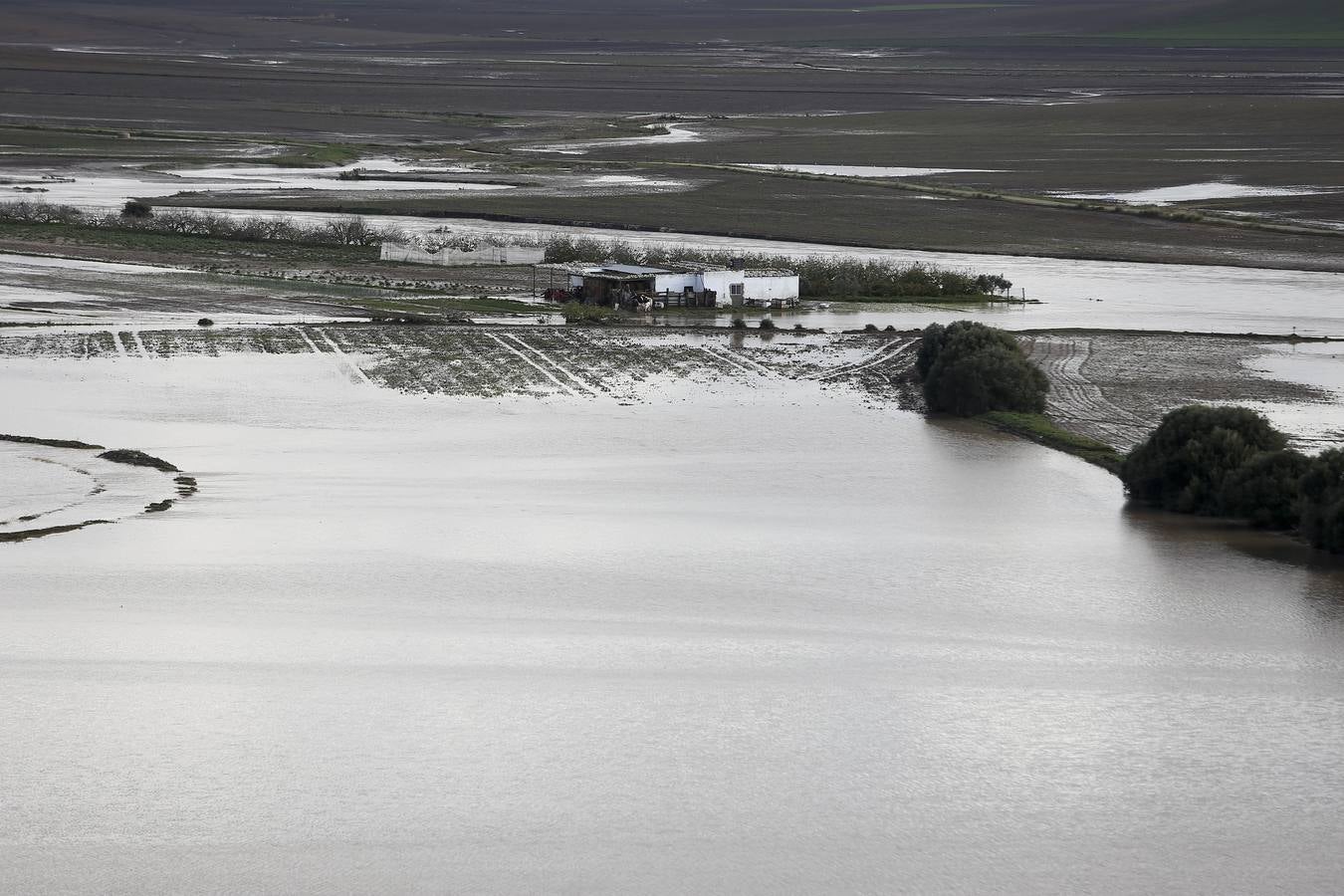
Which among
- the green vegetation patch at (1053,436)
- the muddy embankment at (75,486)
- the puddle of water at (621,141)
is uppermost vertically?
the puddle of water at (621,141)

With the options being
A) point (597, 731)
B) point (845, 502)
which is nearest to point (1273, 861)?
point (597, 731)

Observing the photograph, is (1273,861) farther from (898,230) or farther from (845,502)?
(898,230)

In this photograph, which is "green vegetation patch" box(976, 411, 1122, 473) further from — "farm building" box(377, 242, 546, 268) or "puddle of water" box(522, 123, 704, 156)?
"puddle of water" box(522, 123, 704, 156)

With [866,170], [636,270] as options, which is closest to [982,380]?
[636,270]

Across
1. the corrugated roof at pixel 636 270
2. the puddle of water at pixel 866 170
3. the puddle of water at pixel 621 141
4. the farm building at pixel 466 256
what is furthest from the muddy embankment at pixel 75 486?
the puddle of water at pixel 621 141

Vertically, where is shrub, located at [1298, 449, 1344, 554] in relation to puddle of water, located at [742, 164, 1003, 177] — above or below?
below

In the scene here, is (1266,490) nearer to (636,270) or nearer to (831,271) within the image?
(636,270)

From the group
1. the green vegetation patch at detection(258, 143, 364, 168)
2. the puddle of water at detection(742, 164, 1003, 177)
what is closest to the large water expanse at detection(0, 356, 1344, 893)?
the puddle of water at detection(742, 164, 1003, 177)

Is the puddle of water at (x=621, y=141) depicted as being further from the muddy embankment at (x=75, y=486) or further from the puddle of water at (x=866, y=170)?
the muddy embankment at (x=75, y=486)
